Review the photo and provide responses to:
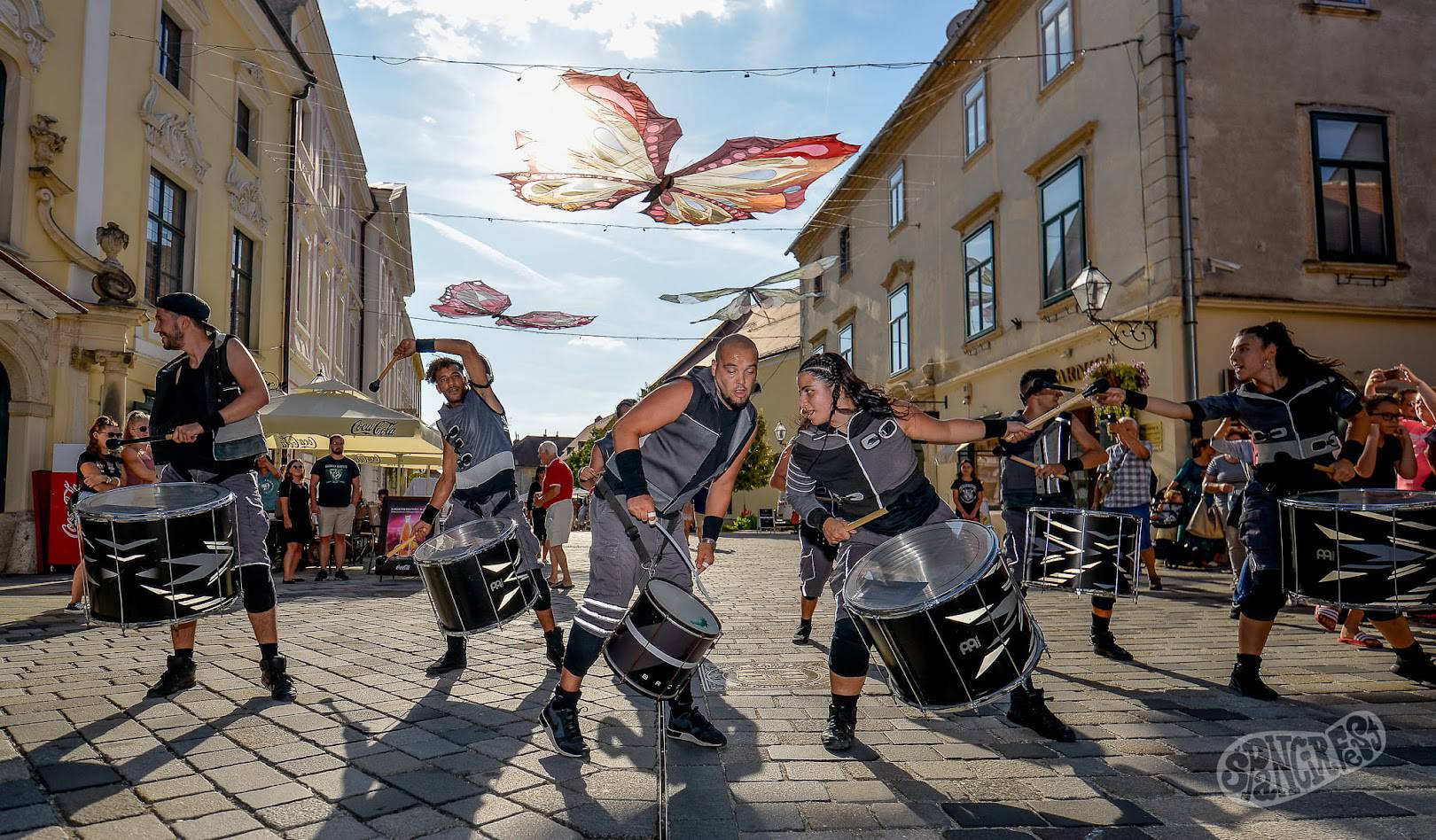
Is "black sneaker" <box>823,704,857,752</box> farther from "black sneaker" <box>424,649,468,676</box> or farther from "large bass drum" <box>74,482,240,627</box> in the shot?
"large bass drum" <box>74,482,240,627</box>

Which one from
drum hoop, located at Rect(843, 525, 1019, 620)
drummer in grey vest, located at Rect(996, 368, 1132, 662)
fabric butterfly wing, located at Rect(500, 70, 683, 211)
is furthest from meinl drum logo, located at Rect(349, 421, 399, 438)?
drum hoop, located at Rect(843, 525, 1019, 620)

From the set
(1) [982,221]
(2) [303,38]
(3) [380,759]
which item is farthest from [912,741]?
(2) [303,38]

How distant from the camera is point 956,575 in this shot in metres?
3.29

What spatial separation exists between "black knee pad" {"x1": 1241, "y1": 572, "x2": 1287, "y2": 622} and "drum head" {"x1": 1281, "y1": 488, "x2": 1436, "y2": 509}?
453 mm

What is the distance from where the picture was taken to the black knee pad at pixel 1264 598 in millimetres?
4504

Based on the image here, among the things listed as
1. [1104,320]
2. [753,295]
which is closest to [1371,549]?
[1104,320]

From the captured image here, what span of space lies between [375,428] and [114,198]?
5604mm

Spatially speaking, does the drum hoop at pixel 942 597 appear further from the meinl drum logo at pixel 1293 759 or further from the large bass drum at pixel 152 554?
the large bass drum at pixel 152 554

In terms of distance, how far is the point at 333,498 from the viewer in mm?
11852

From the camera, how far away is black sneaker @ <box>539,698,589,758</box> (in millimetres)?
3500

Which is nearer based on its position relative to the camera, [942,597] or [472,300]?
[942,597]

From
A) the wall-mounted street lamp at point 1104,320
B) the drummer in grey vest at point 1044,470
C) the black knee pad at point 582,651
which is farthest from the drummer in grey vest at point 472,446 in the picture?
the wall-mounted street lamp at point 1104,320

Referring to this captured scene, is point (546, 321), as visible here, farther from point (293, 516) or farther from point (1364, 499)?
point (1364, 499)

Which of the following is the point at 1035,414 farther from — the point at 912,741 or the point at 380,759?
the point at 380,759
